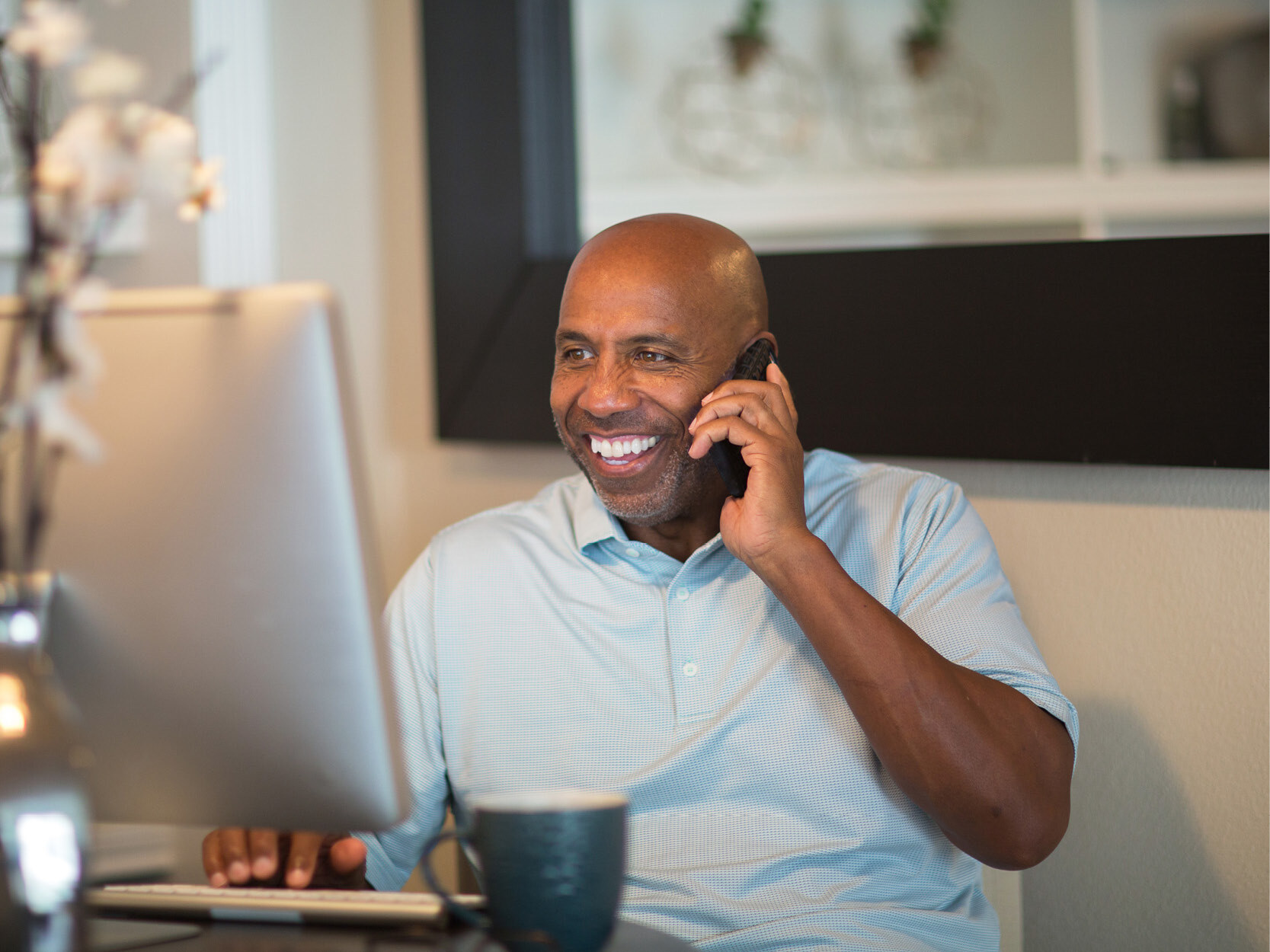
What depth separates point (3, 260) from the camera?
6.71ft

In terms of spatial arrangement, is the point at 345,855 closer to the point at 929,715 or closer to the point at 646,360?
the point at 929,715

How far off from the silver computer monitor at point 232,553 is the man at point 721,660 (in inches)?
11.7

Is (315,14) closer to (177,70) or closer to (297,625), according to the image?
(177,70)

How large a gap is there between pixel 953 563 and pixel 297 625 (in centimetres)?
78

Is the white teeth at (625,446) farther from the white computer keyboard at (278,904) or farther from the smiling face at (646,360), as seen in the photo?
the white computer keyboard at (278,904)

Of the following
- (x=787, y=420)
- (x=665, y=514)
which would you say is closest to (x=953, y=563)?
(x=787, y=420)

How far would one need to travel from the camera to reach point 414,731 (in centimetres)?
136

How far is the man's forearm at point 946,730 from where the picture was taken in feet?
3.60

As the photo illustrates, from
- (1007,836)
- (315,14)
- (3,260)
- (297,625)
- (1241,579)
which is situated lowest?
(1007,836)

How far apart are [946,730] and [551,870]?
52cm

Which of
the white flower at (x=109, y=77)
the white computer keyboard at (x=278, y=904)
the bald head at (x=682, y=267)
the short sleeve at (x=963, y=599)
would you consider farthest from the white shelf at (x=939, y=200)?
the white flower at (x=109, y=77)

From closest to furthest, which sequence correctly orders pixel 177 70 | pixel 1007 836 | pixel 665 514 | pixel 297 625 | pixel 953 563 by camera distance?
pixel 297 625 → pixel 1007 836 → pixel 953 563 → pixel 665 514 → pixel 177 70

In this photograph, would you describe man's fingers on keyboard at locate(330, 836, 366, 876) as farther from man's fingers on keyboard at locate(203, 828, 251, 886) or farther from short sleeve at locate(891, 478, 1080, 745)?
short sleeve at locate(891, 478, 1080, 745)

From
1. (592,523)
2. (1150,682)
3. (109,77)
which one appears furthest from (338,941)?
(1150,682)
